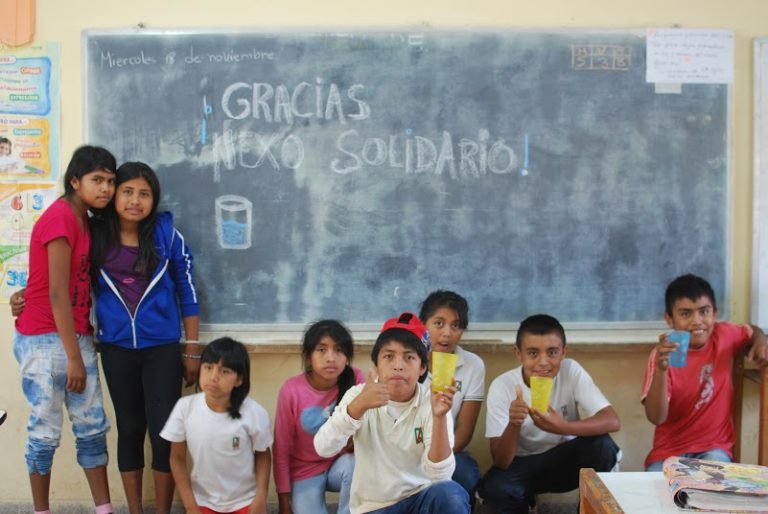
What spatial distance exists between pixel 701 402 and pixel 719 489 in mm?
1418

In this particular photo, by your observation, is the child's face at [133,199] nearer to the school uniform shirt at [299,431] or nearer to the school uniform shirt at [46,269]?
the school uniform shirt at [46,269]

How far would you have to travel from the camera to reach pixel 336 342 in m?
3.03

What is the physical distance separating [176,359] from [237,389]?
0.41 m

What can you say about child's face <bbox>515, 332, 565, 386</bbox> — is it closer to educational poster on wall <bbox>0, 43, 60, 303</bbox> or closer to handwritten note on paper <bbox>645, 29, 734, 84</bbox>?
handwritten note on paper <bbox>645, 29, 734, 84</bbox>

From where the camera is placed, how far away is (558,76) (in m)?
3.47

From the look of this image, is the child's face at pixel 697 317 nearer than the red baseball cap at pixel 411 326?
No

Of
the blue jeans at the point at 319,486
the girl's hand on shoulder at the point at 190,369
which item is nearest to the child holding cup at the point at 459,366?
the blue jeans at the point at 319,486

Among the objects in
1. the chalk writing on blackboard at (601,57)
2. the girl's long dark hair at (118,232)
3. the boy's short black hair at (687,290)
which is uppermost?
the chalk writing on blackboard at (601,57)

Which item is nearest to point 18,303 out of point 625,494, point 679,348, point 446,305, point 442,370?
point 446,305

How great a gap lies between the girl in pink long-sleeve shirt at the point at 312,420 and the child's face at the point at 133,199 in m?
0.85

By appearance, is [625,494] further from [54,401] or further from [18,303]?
[18,303]

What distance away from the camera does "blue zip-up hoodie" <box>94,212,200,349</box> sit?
3.17 meters

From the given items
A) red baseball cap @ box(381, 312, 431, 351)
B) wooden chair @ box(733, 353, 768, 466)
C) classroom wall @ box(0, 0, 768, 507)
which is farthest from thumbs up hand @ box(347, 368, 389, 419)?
wooden chair @ box(733, 353, 768, 466)

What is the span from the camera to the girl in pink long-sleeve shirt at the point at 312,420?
3.02 m
